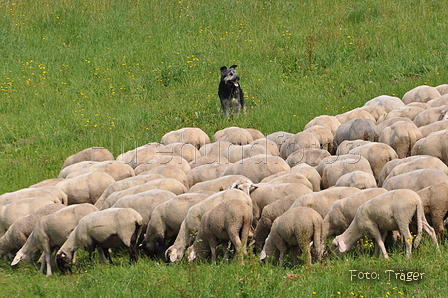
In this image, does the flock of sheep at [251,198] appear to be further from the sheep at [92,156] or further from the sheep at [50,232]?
the sheep at [92,156]

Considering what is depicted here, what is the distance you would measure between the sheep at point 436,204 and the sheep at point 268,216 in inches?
74.4

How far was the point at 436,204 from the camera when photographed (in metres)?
8.58

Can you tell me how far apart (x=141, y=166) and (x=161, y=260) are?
3.81 metres

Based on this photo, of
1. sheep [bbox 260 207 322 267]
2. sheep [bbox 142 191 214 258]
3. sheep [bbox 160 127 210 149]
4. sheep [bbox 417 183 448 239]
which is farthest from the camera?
sheep [bbox 160 127 210 149]

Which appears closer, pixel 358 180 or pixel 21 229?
pixel 358 180

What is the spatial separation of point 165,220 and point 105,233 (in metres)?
0.93

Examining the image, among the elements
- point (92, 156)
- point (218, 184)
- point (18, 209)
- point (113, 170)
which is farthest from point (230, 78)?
point (18, 209)

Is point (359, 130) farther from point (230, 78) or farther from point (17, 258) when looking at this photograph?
point (17, 258)

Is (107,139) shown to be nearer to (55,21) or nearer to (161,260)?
(161,260)

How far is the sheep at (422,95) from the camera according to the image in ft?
→ 51.0

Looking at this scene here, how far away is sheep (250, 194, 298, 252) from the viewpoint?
A: 943 centimetres

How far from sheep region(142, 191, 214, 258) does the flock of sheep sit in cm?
2

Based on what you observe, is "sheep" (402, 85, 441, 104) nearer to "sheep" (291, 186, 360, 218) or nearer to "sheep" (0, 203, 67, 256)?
"sheep" (291, 186, 360, 218)

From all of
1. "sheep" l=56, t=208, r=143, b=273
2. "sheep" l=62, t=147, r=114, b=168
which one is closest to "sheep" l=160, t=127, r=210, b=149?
"sheep" l=62, t=147, r=114, b=168
